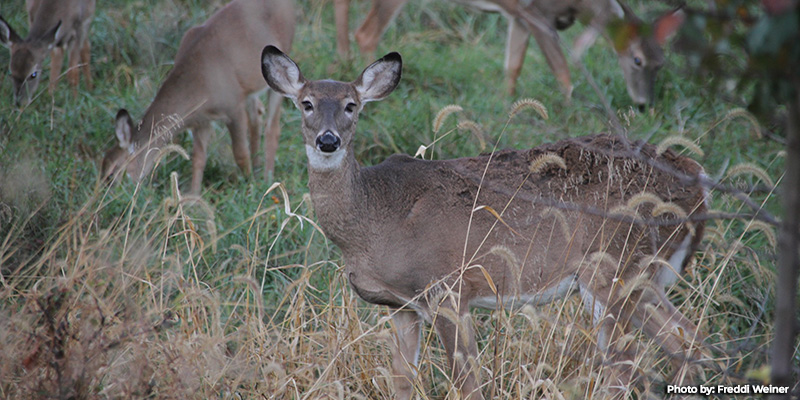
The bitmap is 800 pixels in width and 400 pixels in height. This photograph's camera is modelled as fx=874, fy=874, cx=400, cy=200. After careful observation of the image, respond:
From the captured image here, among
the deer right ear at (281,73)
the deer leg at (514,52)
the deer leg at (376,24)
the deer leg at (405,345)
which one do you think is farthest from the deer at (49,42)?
the deer leg at (405,345)

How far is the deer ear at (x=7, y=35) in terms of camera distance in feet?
24.2

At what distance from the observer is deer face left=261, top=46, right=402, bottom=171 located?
4.08m

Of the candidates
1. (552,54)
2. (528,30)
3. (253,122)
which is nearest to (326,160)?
(253,122)

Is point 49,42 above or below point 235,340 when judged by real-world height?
below

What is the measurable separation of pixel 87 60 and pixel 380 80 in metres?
4.68

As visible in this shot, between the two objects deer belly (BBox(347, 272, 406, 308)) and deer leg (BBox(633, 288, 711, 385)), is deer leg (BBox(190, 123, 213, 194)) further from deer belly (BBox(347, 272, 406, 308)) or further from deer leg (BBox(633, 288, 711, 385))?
deer leg (BBox(633, 288, 711, 385))

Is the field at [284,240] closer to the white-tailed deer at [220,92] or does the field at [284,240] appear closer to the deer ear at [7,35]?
the white-tailed deer at [220,92]

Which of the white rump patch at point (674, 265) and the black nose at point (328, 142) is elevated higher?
the black nose at point (328, 142)

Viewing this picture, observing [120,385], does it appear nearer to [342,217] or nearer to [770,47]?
[342,217]

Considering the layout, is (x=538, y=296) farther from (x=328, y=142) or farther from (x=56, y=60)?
(x=56, y=60)

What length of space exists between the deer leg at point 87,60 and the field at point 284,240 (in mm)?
87

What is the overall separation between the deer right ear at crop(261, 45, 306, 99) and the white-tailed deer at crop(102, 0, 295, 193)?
7.10ft

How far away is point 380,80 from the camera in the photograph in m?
4.55

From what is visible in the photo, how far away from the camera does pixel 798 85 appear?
182 cm
